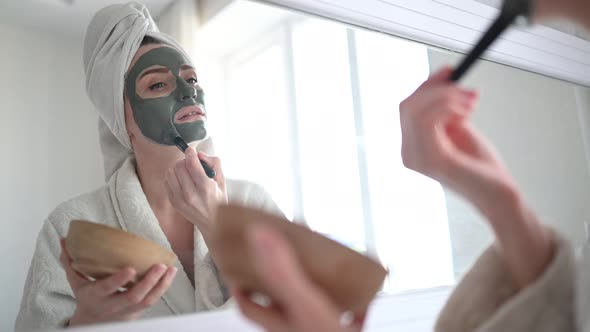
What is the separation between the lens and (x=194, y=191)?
2.09 feet

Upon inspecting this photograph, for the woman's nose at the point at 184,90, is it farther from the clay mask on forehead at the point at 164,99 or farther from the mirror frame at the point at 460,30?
the mirror frame at the point at 460,30

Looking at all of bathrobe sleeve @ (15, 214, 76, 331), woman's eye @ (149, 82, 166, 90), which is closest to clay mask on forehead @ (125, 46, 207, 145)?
woman's eye @ (149, 82, 166, 90)

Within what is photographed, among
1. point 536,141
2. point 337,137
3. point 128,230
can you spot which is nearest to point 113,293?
point 128,230

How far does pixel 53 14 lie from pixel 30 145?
0.53 ft

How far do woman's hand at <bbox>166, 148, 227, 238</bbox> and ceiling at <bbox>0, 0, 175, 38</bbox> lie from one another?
0.21 meters

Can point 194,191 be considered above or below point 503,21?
below

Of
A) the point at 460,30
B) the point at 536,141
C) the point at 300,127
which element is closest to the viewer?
the point at 300,127

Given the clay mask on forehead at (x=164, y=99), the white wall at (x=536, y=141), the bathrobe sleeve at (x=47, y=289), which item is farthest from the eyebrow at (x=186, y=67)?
the white wall at (x=536, y=141)

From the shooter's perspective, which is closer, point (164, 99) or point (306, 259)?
point (306, 259)

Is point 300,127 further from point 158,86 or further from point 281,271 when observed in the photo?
point 281,271

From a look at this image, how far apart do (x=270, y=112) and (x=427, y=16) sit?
0.39 metres

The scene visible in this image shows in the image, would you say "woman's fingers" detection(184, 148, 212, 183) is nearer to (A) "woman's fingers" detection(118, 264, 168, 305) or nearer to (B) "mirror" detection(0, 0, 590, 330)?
(B) "mirror" detection(0, 0, 590, 330)

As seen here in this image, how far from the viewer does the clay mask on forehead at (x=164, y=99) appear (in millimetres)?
620

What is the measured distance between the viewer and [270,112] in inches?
28.8
